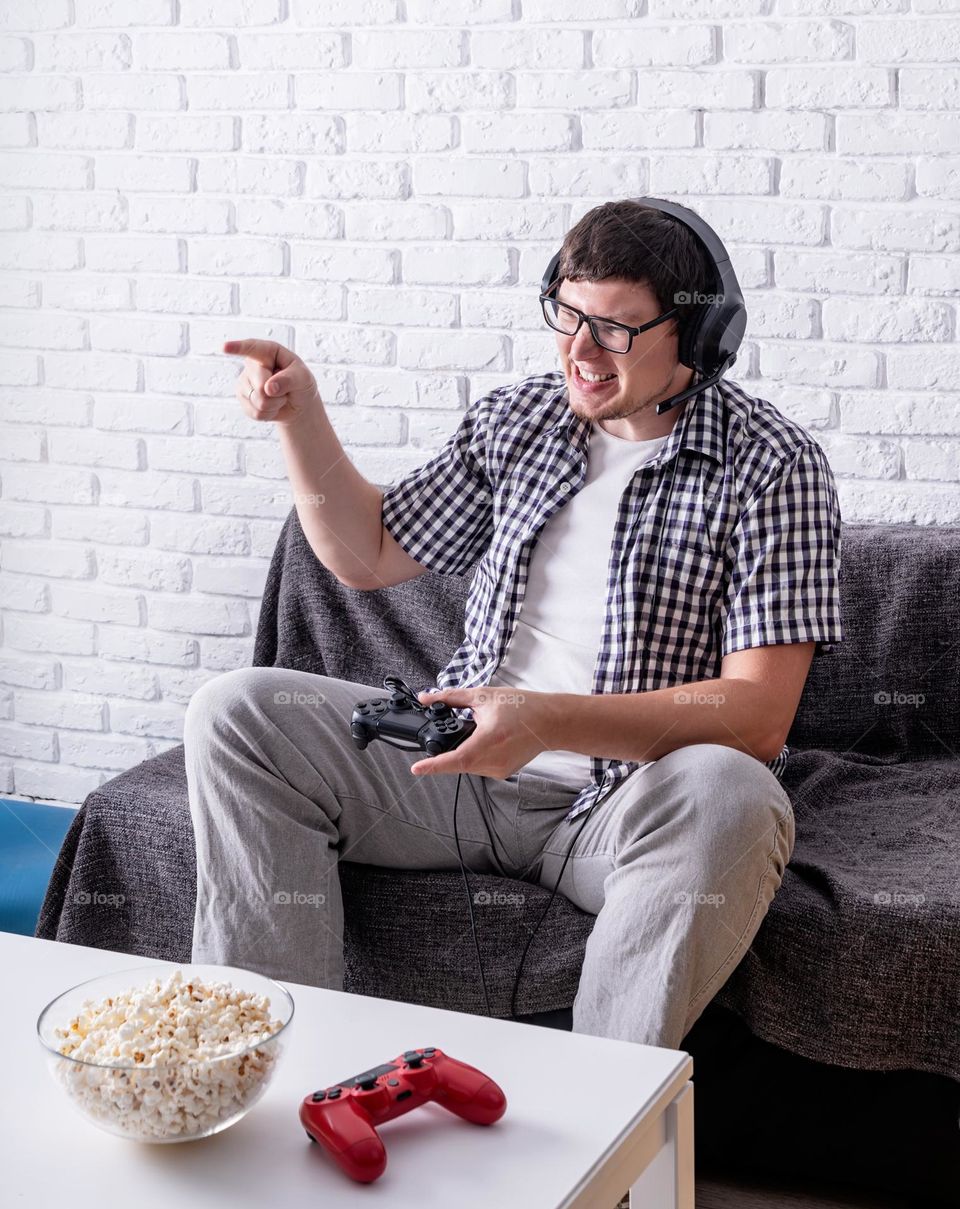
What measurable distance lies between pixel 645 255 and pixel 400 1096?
39.1 inches

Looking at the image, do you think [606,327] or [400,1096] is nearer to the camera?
[400,1096]

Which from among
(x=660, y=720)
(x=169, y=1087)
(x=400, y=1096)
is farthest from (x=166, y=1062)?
(x=660, y=720)

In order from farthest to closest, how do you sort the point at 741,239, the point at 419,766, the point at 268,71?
the point at 268,71
the point at 741,239
the point at 419,766

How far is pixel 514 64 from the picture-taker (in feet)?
6.95

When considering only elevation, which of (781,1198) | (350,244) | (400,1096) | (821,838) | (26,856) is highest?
(350,244)

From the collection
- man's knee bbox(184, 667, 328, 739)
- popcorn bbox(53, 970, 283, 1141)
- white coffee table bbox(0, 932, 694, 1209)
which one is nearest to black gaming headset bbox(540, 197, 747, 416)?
man's knee bbox(184, 667, 328, 739)

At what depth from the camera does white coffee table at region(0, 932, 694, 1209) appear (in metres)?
0.89

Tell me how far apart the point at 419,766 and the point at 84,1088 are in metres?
0.51

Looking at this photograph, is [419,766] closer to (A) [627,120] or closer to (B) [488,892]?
(B) [488,892]

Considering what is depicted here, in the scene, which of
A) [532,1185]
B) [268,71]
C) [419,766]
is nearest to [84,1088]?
[532,1185]

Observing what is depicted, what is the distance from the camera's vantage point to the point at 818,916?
146 cm

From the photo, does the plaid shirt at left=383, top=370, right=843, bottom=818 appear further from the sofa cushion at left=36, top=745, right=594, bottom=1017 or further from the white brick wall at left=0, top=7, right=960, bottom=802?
the white brick wall at left=0, top=7, right=960, bottom=802

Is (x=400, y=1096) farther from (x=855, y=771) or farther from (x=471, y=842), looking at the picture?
(x=855, y=771)

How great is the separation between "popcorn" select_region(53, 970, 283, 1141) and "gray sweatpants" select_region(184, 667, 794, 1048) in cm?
49
